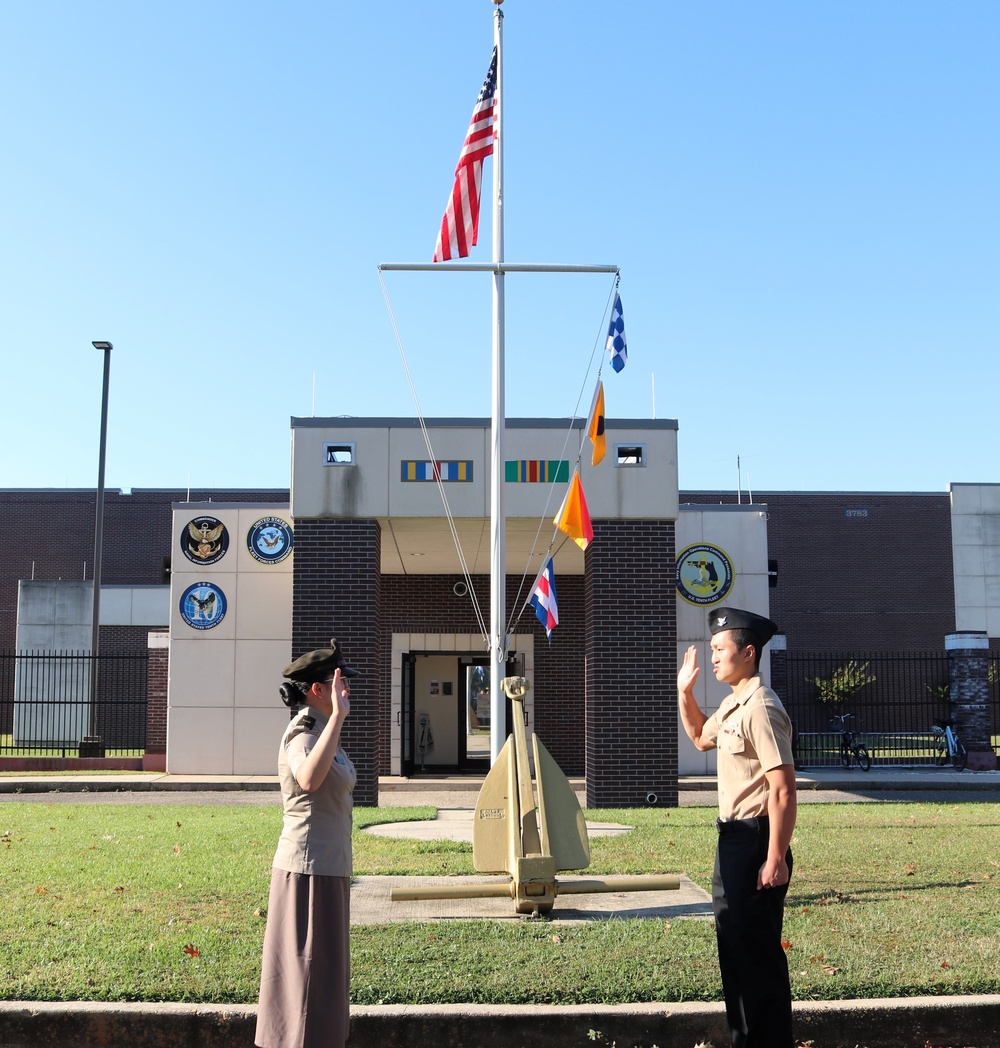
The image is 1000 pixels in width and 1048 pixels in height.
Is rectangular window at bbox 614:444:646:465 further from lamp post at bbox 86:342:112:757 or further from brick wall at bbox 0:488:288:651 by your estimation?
brick wall at bbox 0:488:288:651

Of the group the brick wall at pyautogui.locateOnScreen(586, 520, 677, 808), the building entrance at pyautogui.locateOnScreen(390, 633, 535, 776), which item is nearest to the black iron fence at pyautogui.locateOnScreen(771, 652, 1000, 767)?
the building entrance at pyautogui.locateOnScreen(390, 633, 535, 776)

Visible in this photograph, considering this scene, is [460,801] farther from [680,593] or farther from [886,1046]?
[886,1046]

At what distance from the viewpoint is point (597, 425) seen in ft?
45.6

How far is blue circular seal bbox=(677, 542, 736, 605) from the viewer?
2381 cm

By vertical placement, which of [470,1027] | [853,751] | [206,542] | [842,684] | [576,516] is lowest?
[470,1027]

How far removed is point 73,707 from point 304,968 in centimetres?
2912

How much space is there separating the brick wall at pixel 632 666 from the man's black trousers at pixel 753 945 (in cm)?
1157

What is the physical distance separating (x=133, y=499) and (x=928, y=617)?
32096 mm

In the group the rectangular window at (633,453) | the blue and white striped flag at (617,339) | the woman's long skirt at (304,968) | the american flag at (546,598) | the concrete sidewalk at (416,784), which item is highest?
the blue and white striped flag at (617,339)

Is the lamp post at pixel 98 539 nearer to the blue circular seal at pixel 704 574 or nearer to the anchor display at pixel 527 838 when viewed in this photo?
the blue circular seal at pixel 704 574

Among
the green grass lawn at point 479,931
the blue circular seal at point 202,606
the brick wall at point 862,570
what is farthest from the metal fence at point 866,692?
the green grass lawn at point 479,931

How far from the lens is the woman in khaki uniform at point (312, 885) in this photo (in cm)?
487

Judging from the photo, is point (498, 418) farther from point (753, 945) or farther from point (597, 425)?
point (753, 945)

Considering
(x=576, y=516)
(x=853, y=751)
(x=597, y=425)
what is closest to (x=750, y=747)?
(x=576, y=516)
